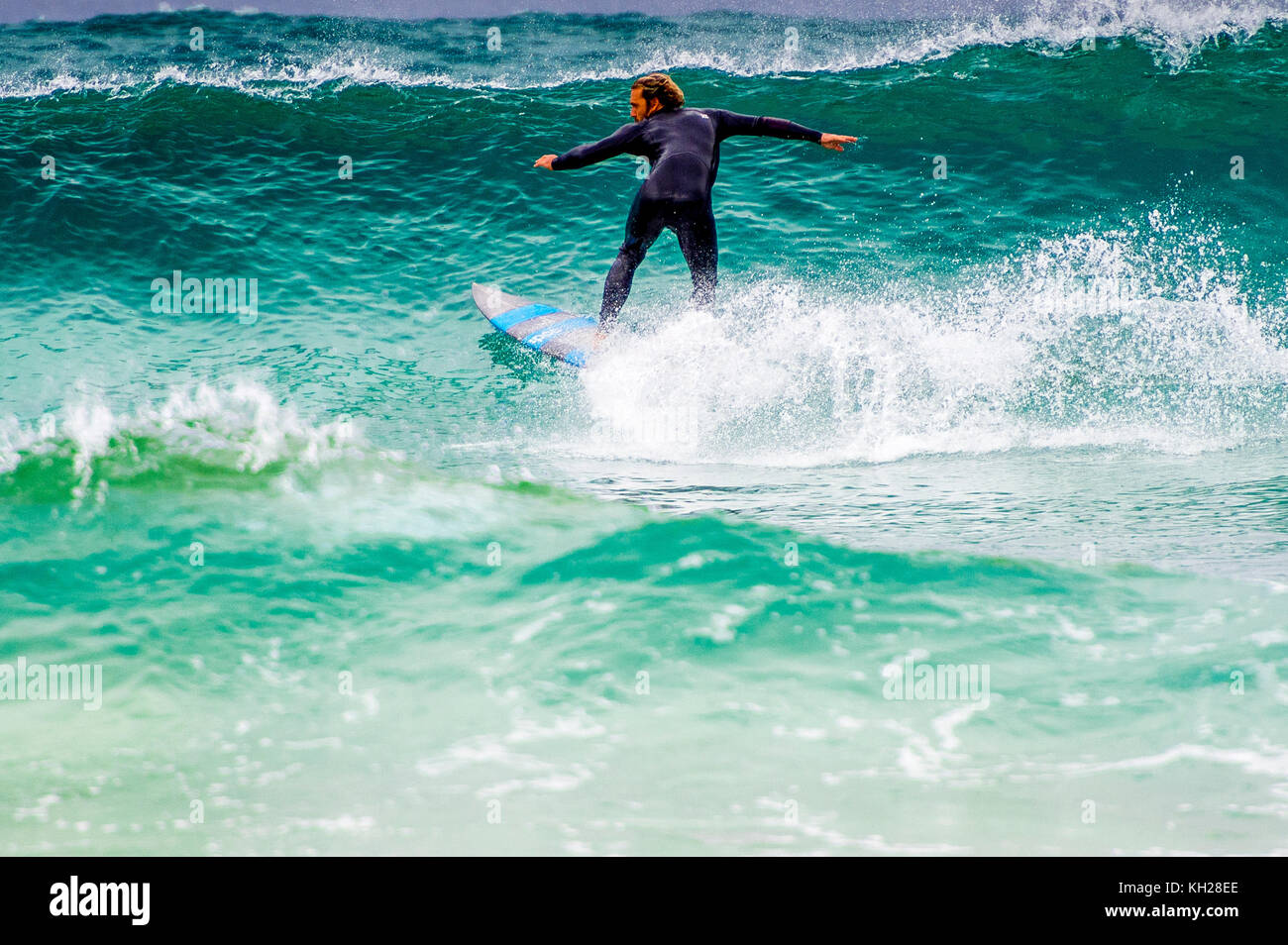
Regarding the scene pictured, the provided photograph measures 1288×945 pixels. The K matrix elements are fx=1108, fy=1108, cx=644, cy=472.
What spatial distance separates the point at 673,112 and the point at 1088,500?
12.5 ft

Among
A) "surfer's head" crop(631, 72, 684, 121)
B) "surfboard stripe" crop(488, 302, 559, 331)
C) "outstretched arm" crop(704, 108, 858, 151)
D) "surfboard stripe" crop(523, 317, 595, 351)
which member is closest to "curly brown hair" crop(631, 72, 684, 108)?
"surfer's head" crop(631, 72, 684, 121)

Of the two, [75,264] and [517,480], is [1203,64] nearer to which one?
[517,480]

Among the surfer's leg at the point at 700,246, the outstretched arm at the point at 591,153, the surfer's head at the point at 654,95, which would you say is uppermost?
the surfer's head at the point at 654,95

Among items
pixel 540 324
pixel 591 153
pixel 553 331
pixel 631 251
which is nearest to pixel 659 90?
pixel 591 153

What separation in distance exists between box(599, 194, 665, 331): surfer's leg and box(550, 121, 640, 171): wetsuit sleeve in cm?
34

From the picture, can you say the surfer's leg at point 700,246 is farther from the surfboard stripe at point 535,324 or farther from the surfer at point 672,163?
the surfboard stripe at point 535,324

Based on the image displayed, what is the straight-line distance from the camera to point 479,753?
11.1 feet

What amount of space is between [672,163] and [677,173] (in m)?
0.09

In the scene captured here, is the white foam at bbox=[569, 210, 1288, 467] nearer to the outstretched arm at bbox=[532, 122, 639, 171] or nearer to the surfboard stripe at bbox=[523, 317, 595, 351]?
the surfboard stripe at bbox=[523, 317, 595, 351]

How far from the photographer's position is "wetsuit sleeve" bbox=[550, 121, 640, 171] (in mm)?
7090

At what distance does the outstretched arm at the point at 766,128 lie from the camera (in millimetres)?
7023

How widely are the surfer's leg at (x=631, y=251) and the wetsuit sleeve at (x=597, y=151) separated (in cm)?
34

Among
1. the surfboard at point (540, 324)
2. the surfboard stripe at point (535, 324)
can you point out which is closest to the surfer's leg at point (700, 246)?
the surfboard at point (540, 324)

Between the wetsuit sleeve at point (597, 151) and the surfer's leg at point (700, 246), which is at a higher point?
the wetsuit sleeve at point (597, 151)
